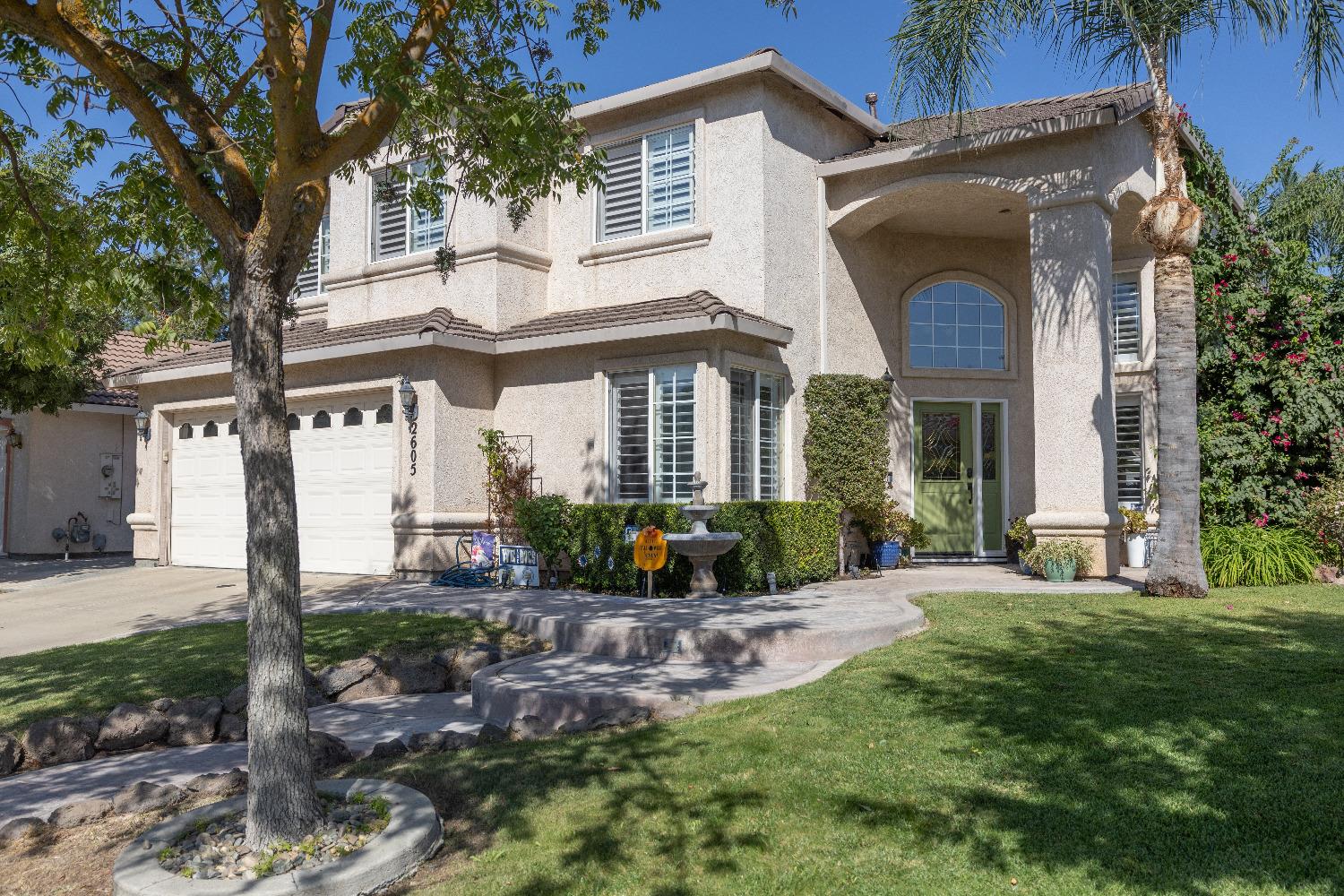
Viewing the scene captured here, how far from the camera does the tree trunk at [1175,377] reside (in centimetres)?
1038

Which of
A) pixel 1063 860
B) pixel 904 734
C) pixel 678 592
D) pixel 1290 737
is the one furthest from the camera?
pixel 678 592

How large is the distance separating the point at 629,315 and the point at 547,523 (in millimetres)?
2871

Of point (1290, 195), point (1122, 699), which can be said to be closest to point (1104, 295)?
point (1122, 699)

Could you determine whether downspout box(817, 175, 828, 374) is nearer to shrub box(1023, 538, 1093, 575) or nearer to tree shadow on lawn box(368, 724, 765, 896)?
shrub box(1023, 538, 1093, 575)

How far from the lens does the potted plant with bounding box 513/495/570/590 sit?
1256cm

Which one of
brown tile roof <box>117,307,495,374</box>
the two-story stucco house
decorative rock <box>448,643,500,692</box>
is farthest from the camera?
brown tile roof <box>117,307,495,374</box>

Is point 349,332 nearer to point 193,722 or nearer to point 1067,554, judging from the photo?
point 193,722

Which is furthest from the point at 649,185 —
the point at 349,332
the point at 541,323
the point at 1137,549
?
the point at 1137,549

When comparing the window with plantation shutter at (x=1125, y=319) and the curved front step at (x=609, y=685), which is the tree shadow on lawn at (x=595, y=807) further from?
the window with plantation shutter at (x=1125, y=319)

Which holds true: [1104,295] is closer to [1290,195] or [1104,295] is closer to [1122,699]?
[1122,699]

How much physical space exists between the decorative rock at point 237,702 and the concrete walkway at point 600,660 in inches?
17.4

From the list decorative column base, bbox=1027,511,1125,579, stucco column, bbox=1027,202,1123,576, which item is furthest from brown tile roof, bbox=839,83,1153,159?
decorative column base, bbox=1027,511,1125,579

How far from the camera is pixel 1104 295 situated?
12.3 metres

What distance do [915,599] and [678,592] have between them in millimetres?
2732
